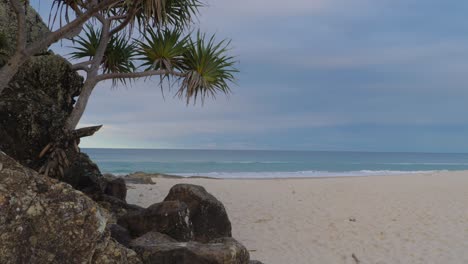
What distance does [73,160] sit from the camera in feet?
25.8

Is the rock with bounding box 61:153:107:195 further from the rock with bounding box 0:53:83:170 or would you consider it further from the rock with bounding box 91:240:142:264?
the rock with bounding box 91:240:142:264

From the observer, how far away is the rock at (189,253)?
4.37 m

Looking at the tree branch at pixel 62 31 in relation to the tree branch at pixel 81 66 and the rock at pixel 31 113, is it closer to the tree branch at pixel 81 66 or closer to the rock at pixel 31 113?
the rock at pixel 31 113

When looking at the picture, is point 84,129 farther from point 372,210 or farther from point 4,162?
point 372,210

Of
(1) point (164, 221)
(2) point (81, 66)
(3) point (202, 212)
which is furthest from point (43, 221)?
(2) point (81, 66)

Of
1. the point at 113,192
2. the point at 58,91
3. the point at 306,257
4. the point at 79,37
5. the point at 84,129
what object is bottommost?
the point at 306,257

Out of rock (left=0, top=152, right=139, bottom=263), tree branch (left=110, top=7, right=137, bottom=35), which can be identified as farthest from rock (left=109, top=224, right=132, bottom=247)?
tree branch (left=110, top=7, right=137, bottom=35)

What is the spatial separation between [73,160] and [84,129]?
2.15 ft

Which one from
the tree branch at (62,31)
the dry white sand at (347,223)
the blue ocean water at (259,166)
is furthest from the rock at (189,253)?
the blue ocean water at (259,166)

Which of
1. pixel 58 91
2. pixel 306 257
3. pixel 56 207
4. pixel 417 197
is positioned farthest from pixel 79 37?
pixel 417 197

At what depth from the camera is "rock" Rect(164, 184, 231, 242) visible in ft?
22.9

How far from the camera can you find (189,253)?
439cm

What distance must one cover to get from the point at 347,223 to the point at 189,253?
5.57 metres

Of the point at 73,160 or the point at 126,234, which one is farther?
the point at 73,160
